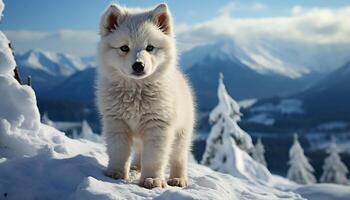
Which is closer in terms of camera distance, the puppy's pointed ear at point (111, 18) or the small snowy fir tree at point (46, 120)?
the puppy's pointed ear at point (111, 18)

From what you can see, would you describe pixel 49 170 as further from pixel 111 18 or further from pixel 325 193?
pixel 325 193

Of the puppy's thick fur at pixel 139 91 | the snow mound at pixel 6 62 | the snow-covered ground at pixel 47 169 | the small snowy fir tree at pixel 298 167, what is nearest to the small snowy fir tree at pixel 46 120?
the snow mound at pixel 6 62

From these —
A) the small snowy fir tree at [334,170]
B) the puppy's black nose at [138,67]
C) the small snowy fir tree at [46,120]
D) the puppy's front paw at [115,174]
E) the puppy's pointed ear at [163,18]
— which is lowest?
the puppy's front paw at [115,174]

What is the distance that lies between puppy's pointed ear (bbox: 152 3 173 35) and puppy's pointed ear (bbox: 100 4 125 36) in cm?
53

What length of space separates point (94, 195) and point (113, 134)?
1459mm

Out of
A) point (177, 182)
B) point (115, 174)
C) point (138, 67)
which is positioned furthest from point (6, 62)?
point (177, 182)

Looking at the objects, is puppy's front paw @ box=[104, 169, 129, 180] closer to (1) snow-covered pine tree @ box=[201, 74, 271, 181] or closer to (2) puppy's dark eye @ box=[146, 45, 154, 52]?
(2) puppy's dark eye @ box=[146, 45, 154, 52]

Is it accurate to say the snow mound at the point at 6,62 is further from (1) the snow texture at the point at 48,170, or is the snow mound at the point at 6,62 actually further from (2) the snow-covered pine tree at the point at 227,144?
(2) the snow-covered pine tree at the point at 227,144

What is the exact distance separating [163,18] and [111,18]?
32.7 inches

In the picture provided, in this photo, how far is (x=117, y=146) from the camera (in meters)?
7.04

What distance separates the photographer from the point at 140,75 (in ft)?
21.6

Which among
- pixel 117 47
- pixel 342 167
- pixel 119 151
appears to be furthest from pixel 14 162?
pixel 342 167

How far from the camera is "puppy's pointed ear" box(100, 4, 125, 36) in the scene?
23.3ft

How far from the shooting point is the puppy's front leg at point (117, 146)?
705 centimetres
